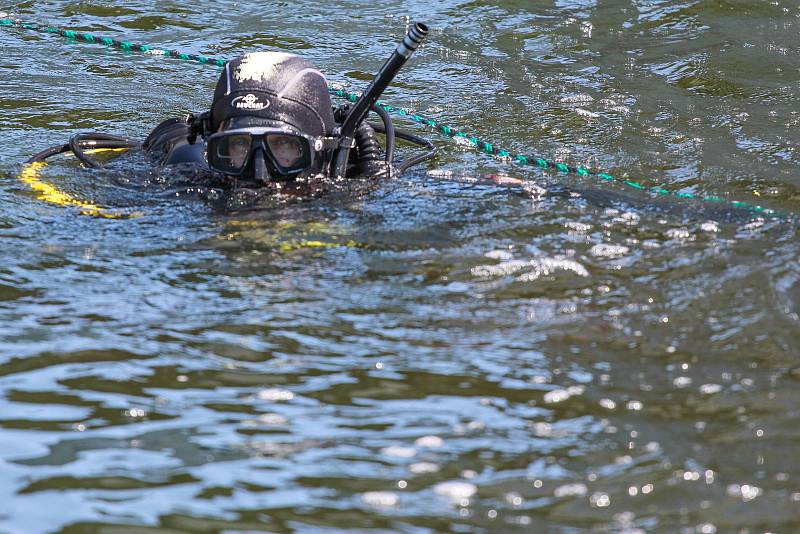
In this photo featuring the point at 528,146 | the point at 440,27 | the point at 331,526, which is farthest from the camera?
the point at 440,27

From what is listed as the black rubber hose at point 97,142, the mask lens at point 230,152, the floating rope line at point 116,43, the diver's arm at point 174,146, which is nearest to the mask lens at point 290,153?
the mask lens at point 230,152

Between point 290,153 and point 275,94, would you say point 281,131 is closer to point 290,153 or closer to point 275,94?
point 290,153

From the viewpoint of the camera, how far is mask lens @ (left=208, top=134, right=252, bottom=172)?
4699 millimetres

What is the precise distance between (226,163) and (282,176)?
0.25 m

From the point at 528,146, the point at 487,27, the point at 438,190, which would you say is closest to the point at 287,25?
the point at 487,27

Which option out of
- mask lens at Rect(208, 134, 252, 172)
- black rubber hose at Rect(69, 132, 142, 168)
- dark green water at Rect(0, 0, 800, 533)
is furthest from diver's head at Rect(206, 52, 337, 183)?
black rubber hose at Rect(69, 132, 142, 168)

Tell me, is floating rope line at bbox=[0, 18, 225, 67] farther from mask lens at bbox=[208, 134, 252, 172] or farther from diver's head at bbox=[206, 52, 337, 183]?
mask lens at bbox=[208, 134, 252, 172]

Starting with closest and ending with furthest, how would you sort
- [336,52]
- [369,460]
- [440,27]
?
[369,460]
[336,52]
[440,27]

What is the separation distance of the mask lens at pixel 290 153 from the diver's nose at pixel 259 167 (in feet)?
0.19

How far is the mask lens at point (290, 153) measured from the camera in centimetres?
471

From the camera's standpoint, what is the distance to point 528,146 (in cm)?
620

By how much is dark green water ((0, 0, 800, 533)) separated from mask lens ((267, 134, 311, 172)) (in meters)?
0.27

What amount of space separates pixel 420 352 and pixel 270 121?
1961 millimetres

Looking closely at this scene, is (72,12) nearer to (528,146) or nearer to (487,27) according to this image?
(487,27)
